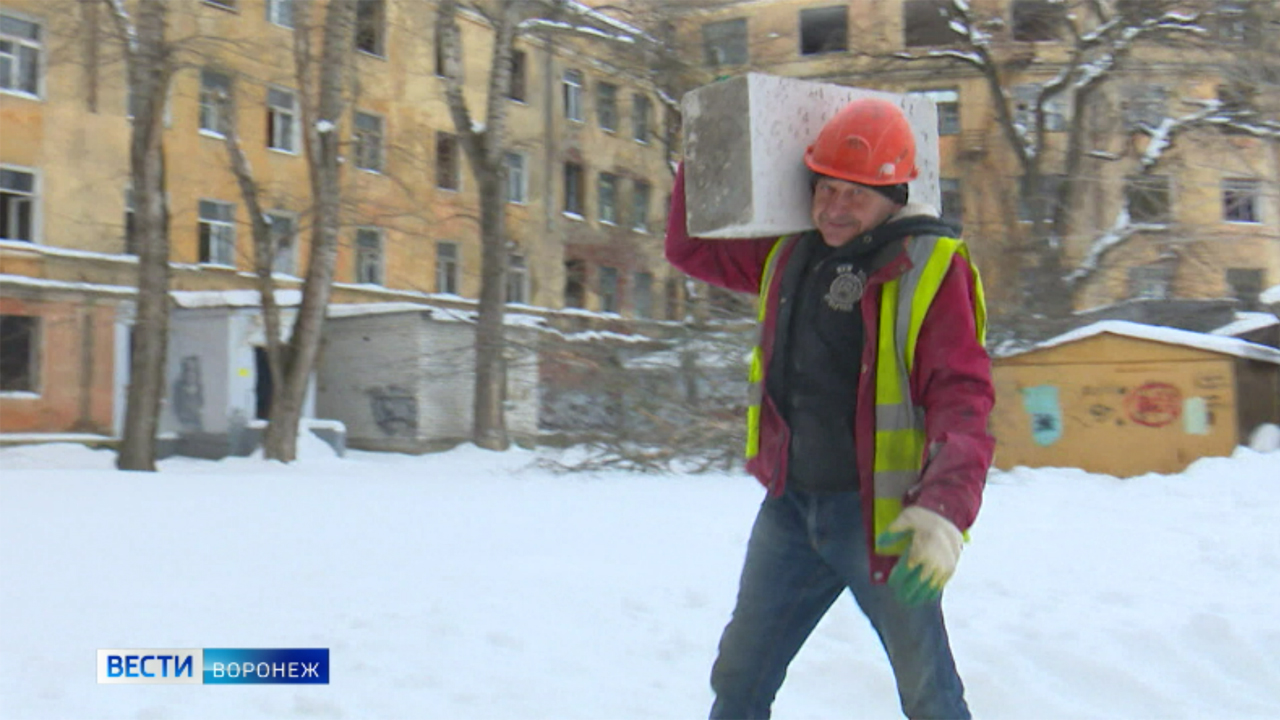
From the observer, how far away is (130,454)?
16125 millimetres

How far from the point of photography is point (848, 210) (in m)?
2.84

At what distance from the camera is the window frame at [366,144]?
29000mm

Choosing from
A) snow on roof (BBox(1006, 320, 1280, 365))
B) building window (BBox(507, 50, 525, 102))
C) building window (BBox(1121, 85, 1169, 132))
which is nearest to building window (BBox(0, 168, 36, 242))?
building window (BBox(507, 50, 525, 102))

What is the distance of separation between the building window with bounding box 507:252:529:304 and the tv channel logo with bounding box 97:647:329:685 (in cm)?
2979

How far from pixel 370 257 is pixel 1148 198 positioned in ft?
61.2

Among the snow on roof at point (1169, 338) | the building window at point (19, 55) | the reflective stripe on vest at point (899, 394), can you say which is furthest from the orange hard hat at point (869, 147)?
the building window at point (19, 55)

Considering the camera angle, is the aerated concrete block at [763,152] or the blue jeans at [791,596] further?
the aerated concrete block at [763,152]

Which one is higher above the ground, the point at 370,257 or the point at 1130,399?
the point at 370,257

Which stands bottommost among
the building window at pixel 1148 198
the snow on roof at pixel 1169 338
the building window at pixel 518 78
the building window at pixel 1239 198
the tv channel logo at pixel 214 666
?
the tv channel logo at pixel 214 666

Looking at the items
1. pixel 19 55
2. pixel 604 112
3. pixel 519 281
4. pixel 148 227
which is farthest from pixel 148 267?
pixel 604 112

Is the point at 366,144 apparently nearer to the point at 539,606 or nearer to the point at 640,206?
the point at 640,206

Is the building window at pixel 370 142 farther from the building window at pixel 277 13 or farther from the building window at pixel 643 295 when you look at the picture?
the building window at pixel 643 295

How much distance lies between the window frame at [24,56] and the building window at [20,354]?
420 centimetres

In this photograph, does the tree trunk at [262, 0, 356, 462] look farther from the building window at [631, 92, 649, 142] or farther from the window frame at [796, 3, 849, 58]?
the window frame at [796, 3, 849, 58]
